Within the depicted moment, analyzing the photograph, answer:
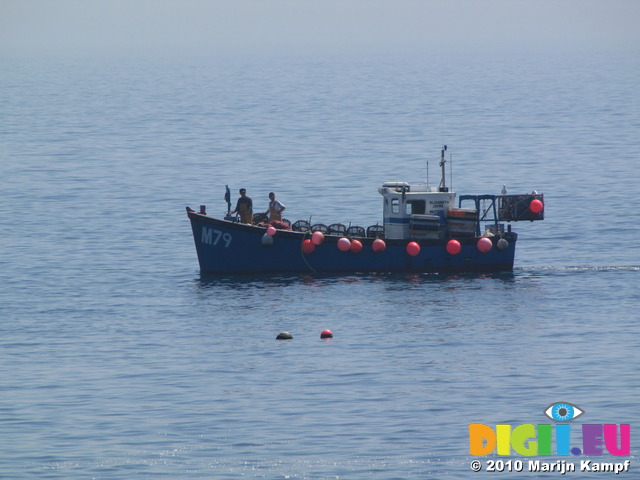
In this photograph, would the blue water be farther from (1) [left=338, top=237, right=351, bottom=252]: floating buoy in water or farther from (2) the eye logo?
(1) [left=338, top=237, right=351, bottom=252]: floating buoy in water

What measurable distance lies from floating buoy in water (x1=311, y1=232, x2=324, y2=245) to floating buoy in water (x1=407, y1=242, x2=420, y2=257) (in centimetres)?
288

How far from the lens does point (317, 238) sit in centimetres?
4559

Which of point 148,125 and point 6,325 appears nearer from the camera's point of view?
point 6,325

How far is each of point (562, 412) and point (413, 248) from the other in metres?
15.7

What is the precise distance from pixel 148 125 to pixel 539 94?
69.8 metres

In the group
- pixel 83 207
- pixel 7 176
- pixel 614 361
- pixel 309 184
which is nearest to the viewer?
pixel 614 361

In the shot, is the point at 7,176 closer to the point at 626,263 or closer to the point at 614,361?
the point at 626,263

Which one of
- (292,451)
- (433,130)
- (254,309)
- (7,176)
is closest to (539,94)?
(433,130)

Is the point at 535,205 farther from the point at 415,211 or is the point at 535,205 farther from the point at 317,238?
the point at 317,238

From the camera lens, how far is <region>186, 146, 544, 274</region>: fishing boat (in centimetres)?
4588

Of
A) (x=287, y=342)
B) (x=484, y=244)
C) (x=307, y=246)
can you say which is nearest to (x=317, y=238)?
(x=307, y=246)

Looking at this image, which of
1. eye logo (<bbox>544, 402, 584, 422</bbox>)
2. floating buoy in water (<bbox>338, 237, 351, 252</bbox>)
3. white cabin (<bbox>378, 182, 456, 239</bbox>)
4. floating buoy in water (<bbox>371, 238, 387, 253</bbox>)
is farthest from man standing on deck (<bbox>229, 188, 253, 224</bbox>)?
eye logo (<bbox>544, 402, 584, 422</bbox>)

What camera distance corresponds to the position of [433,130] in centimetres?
11825

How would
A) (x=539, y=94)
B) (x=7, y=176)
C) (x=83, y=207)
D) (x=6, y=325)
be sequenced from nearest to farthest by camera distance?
1. (x=6, y=325)
2. (x=83, y=207)
3. (x=7, y=176)
4. (x=539, y=94)
